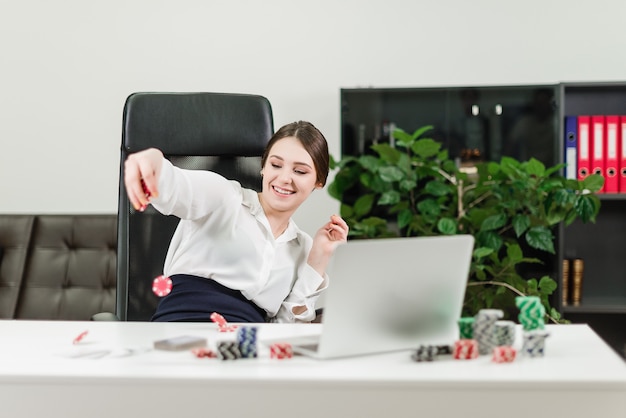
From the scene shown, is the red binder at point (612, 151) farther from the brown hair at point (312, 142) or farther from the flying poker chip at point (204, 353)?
the flying poker chip at point (204, 353)

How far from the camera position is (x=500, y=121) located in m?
3.60

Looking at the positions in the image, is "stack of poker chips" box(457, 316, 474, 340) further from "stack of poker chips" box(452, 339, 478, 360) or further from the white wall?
the white wall

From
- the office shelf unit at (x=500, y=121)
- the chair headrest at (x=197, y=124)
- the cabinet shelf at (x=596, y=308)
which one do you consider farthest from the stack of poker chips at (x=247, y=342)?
the cabinet shelf at (x=596, y=308)

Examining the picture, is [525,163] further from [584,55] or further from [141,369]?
[141,369]

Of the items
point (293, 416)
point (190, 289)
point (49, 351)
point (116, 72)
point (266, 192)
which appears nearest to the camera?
point (293, 416)

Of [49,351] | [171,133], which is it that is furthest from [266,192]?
[49,351]

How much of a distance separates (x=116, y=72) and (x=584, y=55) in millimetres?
2176

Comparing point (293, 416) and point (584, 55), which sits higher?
point (584, 55)

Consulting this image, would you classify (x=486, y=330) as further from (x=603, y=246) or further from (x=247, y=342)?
(x=603, y=246)

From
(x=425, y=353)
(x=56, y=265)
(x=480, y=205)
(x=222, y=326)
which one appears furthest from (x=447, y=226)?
(x=425, y=353)

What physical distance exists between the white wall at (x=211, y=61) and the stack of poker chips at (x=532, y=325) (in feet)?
8.28

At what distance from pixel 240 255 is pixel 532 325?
0.82 metres

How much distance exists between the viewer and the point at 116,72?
12.6 feet

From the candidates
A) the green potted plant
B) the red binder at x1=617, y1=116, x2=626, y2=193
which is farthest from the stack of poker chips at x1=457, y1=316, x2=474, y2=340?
the red binder at x1=617, y1=116, x2=626, y2=193
